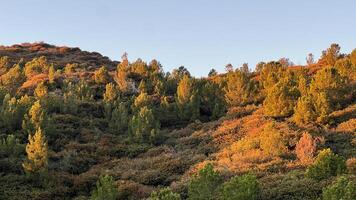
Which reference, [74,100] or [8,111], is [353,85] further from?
[8,111]

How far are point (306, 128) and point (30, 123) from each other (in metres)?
21.7

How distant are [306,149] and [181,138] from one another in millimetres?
14569

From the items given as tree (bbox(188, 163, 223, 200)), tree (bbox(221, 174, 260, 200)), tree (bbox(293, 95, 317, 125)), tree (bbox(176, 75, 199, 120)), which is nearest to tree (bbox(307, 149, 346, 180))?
tree (bbox(221, 174, 260, 200))

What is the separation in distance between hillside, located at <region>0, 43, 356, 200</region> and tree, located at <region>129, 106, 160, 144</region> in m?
0.09

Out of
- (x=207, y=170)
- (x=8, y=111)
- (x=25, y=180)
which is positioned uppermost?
(x=8, y=111)

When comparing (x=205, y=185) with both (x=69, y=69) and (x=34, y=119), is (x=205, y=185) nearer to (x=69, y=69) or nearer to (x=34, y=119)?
(x=34, y=119)

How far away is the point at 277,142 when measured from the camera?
94.6 feet

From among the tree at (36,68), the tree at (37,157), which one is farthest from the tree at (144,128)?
the tree at (36,68)

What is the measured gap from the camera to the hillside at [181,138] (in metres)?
20.7

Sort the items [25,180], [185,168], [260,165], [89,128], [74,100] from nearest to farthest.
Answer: [260,165]
[25,180]
[185,168]
[89,128]
[74,100]

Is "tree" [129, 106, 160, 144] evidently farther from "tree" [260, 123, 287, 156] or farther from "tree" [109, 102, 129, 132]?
"tree" [260, 123, 287, 156]

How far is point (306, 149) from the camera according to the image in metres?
26.7

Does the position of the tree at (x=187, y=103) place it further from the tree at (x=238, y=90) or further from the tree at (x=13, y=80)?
the tree at (x=13, y=80)

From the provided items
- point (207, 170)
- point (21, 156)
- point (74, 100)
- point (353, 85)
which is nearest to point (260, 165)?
point (207, 170)
